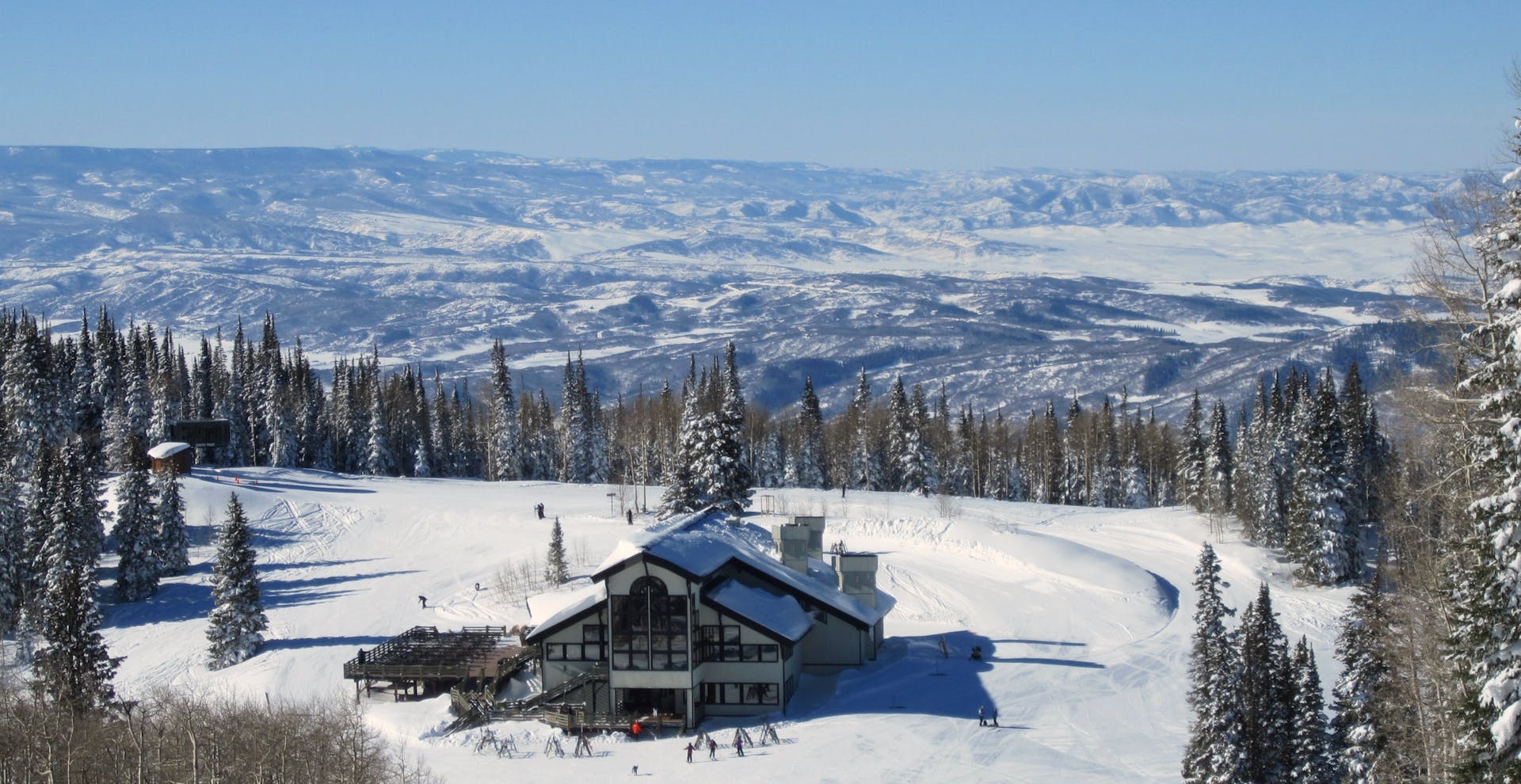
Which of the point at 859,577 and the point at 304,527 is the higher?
the point at 859,577

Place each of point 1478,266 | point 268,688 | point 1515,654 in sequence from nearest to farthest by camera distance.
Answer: point 1515,654, point 1478,266, point 268,688

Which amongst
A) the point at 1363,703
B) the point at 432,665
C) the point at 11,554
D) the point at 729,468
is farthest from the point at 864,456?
the point at 1363,703

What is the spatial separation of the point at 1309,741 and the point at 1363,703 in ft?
4.86

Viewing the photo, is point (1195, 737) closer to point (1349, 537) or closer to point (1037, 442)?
point (1349, 537)

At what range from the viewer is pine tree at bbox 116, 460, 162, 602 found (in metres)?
67.3

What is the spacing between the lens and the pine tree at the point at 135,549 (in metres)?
67.3

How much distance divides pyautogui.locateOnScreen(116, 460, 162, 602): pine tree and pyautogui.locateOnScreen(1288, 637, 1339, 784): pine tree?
171 ft

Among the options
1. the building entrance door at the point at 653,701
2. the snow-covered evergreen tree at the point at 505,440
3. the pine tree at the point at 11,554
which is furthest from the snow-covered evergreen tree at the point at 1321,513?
the snow-covered evergreen tree at the point at 505,440

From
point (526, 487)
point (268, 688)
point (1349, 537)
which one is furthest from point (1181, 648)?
point (526, 487)

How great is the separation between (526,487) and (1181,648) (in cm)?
4843

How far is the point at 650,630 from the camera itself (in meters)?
43.4

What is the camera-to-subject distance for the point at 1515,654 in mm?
16719

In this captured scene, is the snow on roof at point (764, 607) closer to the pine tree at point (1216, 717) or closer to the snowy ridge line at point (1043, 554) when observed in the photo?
the pine tree at point (1216, 717)

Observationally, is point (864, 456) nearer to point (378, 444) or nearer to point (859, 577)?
point (378, 444)
